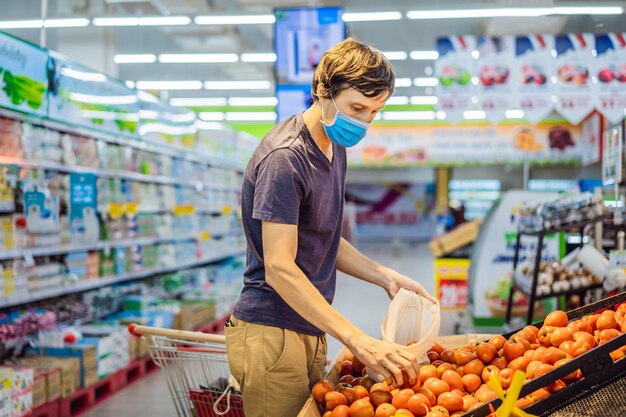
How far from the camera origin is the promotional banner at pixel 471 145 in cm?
1916

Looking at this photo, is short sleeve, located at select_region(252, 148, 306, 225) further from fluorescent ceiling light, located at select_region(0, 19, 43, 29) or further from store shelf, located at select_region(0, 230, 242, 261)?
fluorescent ceiling light, located at select_region(0, 19, 43, 29)

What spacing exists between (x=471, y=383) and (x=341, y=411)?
1.52 feet

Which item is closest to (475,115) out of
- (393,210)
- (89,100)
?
(89,100)

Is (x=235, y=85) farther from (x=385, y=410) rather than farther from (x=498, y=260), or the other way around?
(x=385, y=410)

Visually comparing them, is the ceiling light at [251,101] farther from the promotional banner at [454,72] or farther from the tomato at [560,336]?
the tomato at [560,336]

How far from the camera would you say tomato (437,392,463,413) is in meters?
1.96

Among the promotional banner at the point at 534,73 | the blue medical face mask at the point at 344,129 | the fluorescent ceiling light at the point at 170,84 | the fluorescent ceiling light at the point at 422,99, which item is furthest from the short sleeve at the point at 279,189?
the fluorescent ceiling light at the point at 422,99

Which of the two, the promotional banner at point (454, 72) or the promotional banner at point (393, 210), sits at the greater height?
the promotional banner at point (454, 72)

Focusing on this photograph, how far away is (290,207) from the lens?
194cm

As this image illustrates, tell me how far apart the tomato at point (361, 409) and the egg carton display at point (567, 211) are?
147 inches

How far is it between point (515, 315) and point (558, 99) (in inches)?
136

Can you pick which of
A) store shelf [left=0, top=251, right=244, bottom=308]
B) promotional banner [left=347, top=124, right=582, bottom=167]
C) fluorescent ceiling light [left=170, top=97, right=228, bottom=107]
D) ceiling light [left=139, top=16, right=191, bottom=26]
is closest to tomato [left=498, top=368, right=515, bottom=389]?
store shelf [left=0, top=251, right=244, bottom=308]

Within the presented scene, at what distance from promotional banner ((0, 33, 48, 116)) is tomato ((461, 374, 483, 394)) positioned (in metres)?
3.90

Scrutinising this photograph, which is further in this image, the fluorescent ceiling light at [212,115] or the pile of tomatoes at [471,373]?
the fluorescent ceiling light at [212,115]
